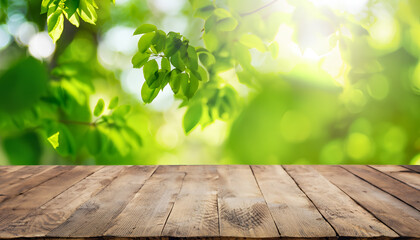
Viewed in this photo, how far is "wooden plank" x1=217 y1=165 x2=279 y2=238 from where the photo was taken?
39.9 inches

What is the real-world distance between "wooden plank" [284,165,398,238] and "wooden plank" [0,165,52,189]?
47.1 inches

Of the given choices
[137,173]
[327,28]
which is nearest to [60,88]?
[137,173]

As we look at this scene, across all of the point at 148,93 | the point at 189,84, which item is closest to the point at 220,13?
the point at 189,84

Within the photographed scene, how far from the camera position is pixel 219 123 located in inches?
81.4

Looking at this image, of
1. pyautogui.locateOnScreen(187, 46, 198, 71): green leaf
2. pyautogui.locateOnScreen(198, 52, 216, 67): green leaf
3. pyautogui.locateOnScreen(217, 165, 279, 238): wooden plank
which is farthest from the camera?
pyautogui.locateOnScreen(198, 52, 216, 67): green leaf

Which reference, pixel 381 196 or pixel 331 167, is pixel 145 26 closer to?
pixel 381 196

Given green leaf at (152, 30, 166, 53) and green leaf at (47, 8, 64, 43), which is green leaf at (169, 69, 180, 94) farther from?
green leaf at (47, 8, 64, 43)

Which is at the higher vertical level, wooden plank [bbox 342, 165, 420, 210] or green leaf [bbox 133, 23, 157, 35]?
green leaf [bbox 133, 23, 157, 35]

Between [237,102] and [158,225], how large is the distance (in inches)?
42.3

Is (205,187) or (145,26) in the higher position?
(145,26)

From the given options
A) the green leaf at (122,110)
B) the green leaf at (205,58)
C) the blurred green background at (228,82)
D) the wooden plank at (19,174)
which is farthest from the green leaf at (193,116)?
the wooden plank at (19,174)

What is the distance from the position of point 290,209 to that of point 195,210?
0.97 ft

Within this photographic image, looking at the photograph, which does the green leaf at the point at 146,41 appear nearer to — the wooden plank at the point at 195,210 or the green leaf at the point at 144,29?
the green leaf at the point at 144,29

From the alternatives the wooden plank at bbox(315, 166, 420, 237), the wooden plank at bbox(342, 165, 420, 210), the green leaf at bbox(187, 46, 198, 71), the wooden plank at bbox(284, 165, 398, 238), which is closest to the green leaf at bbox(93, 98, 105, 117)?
the green leaf at bbox(187, 46, 198, 71)
